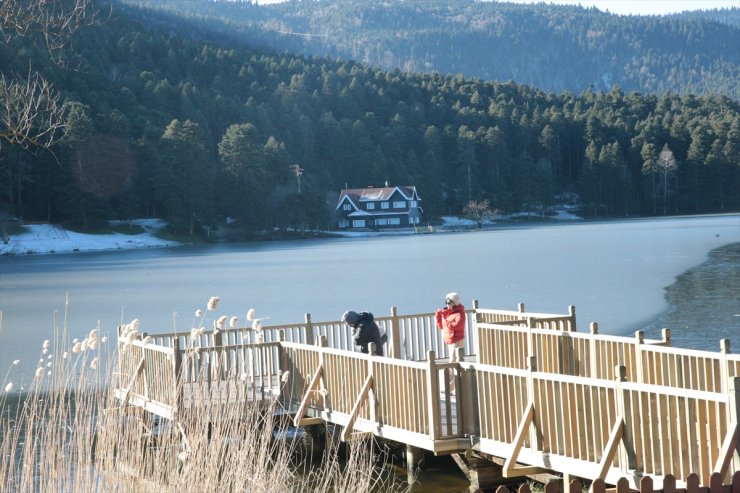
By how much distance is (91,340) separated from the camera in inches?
247

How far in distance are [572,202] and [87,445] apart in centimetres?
16636

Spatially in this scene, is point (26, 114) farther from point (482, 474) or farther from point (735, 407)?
point (482, 474)

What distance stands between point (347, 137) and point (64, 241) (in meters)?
64.3

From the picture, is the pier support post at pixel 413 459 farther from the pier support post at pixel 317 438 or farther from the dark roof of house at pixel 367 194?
the dark roof of house at pixel 367 194

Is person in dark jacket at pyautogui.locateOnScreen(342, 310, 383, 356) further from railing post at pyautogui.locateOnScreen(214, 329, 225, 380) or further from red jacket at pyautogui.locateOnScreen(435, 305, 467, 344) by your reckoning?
railing post at pyautogui.locateOnScreen(214, 329, 225, 380)

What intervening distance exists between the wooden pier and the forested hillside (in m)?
96.7

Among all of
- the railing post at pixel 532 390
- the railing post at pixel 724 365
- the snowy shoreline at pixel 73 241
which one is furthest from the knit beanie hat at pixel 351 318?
the snowy shoreline at pixel 73 241

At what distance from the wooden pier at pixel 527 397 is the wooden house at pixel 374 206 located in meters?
128

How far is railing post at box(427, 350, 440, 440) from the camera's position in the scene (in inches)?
396

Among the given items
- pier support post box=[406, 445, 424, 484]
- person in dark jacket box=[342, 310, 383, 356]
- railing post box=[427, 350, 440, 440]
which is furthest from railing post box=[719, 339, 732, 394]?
person in dark jacket box=[342, 310, 383, 356]

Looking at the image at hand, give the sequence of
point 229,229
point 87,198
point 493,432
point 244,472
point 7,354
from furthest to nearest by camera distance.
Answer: point 229,229 → point 87,198 → point 7,354 → point 493,432 → point 244,472

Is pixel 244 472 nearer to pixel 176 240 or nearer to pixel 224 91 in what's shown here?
pixel 176 240

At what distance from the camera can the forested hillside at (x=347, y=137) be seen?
4478 inches

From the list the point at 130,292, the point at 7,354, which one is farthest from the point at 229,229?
the point at 7,354
